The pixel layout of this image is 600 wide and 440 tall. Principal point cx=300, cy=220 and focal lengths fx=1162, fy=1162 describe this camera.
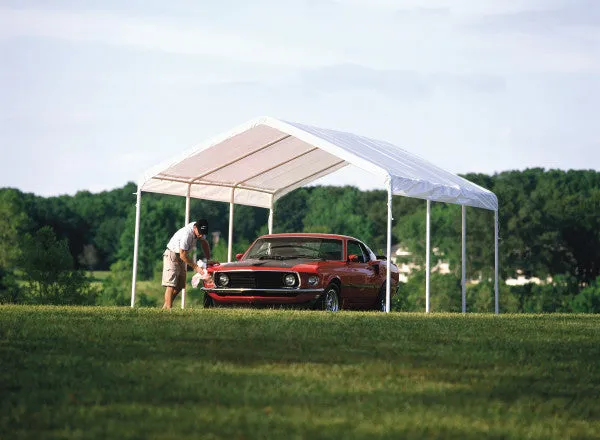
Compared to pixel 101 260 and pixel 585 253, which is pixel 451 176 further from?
pixel 101 260

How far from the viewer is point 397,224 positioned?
99.0 meters

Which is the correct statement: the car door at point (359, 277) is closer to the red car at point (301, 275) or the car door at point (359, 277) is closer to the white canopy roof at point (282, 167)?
the red car at point (301, 275)

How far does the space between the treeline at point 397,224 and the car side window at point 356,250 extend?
182 ft

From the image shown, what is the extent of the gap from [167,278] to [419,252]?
75506 mm

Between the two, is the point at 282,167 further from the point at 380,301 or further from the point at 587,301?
the point at 587,301

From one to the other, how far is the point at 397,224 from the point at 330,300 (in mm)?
80323

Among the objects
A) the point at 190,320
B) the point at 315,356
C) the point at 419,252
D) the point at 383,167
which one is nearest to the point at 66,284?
the point at 419,252

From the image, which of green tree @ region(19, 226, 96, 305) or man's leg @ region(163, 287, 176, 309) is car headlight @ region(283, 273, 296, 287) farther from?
green tree @ region(19, 226, 96, 305)

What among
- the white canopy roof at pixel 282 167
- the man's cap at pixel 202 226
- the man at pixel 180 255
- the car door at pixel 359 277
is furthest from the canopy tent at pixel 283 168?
the man's cap at pixel 202 226

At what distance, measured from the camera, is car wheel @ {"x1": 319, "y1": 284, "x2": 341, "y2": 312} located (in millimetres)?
18734

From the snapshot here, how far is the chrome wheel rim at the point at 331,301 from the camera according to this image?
743 inches

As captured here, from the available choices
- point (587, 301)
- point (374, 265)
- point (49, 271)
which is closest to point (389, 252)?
point (374, 265)

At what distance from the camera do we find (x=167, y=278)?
19.5 meters

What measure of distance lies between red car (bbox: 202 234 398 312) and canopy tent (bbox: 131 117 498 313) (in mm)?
836
